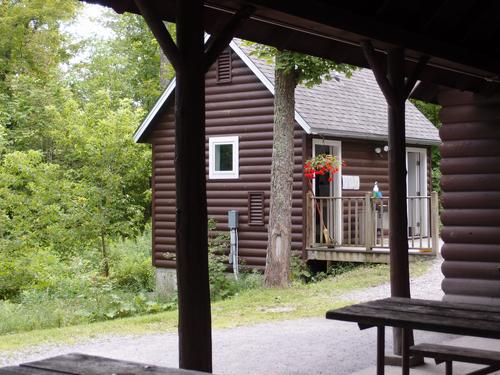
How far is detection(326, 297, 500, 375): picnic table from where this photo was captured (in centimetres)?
488

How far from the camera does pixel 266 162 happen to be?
62.7 feet

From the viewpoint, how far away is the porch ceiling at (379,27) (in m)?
5.96

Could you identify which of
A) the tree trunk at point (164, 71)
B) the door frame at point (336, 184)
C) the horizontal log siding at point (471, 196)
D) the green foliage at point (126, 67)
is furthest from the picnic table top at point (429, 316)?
the green foliage at point (126, 67)

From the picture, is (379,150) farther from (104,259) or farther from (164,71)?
(164,71)

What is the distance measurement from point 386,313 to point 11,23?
96.1 feet

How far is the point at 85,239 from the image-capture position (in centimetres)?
2286

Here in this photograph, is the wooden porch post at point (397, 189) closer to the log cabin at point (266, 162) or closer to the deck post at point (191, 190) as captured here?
the deck post at point (191, 190)

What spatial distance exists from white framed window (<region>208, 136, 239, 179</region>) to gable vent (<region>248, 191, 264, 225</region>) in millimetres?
702

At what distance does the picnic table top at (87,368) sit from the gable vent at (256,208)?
15520mm

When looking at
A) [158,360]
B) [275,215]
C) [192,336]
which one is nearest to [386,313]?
[192,336]

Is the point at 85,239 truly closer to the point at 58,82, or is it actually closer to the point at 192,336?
the point at 58,82

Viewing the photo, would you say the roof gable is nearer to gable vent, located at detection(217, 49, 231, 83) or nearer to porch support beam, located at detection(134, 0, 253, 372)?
gable vent, located at detection(217, 49, 231, 83)

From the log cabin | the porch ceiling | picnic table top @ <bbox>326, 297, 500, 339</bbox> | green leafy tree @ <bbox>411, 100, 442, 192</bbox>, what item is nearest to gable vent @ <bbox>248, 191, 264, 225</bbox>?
the log cabin

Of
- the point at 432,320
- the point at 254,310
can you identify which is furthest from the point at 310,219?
the point at 432,320
